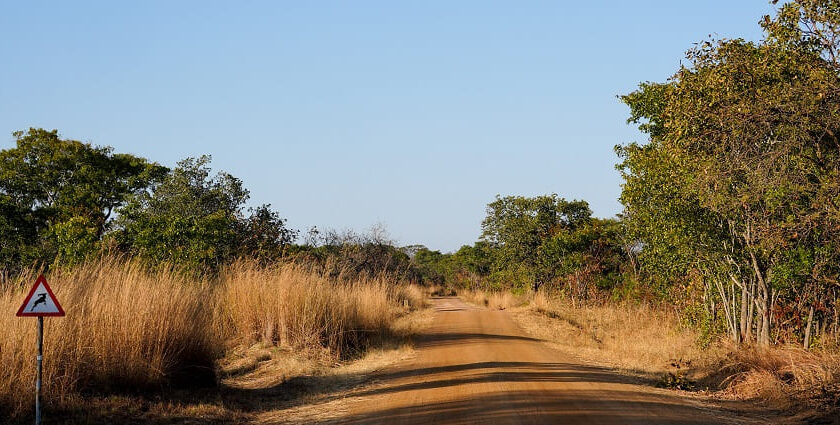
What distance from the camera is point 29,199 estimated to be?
4397 centimetres

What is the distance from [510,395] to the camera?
11.9m

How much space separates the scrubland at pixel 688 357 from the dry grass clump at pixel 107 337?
8509 millimetres

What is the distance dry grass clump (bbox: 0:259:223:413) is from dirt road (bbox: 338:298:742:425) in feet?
9.44

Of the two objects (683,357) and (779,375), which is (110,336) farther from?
(683,357)

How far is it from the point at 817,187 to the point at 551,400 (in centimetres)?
546

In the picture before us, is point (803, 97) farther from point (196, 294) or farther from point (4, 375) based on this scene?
point (4, 375)

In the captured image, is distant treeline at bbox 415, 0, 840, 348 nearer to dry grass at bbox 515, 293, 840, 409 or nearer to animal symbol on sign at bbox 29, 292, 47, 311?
dry grass at bbox 515, 293, 840, 409

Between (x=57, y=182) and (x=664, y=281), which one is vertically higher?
(x=57, y=182)

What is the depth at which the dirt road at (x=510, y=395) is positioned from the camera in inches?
404

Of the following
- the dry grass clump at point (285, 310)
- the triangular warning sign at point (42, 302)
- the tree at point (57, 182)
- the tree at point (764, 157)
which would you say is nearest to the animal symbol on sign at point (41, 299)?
the triangular warning sign at point (42, 302)

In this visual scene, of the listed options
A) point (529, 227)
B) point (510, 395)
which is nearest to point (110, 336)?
point (510, 395)

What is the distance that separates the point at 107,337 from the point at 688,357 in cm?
1250

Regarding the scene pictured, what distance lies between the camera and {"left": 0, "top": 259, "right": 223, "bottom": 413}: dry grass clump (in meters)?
10.0

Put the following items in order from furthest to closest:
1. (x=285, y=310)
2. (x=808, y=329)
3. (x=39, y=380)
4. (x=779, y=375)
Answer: (x=285, y=310)
(x=808, y=329)
(x=779, y=375)
(x=39, y=380)
